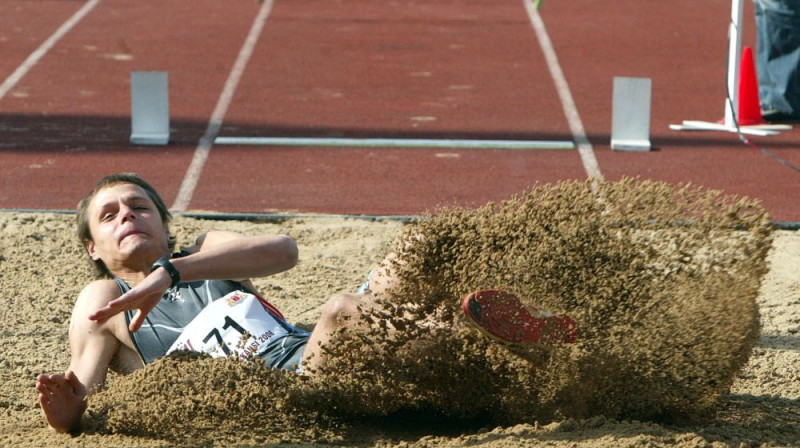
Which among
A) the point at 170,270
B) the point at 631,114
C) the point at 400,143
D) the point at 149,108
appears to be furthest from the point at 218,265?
the point at 631,114

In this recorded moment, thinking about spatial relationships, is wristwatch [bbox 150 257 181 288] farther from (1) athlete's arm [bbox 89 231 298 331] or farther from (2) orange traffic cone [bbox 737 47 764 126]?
(2) orange traffic cone [bbox 737 47 764 126]

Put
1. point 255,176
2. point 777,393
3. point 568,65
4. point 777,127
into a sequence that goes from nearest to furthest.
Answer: point 777,393 < point 255,176 < point 777,127 < point 568,65

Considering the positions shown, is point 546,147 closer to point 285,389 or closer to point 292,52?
point 292,52

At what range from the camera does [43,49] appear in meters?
10.2

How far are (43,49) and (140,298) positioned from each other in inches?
316

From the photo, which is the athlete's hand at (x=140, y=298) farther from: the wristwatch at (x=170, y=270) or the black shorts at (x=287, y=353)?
the black shorts at (x=287, y=353)

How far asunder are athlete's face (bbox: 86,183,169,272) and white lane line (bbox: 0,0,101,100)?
569 centimetres

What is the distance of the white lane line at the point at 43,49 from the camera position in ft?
29.9

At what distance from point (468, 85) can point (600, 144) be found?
6.34 feet

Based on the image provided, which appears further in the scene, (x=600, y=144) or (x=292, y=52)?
(x=292, y=52)

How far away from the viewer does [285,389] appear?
10.2 feet

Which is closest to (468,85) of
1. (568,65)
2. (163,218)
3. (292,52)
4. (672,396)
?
(568,65)

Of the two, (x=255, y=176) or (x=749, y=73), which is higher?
(x=749, y=73)

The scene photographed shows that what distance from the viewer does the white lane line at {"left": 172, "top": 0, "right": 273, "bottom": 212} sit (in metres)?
6.35
